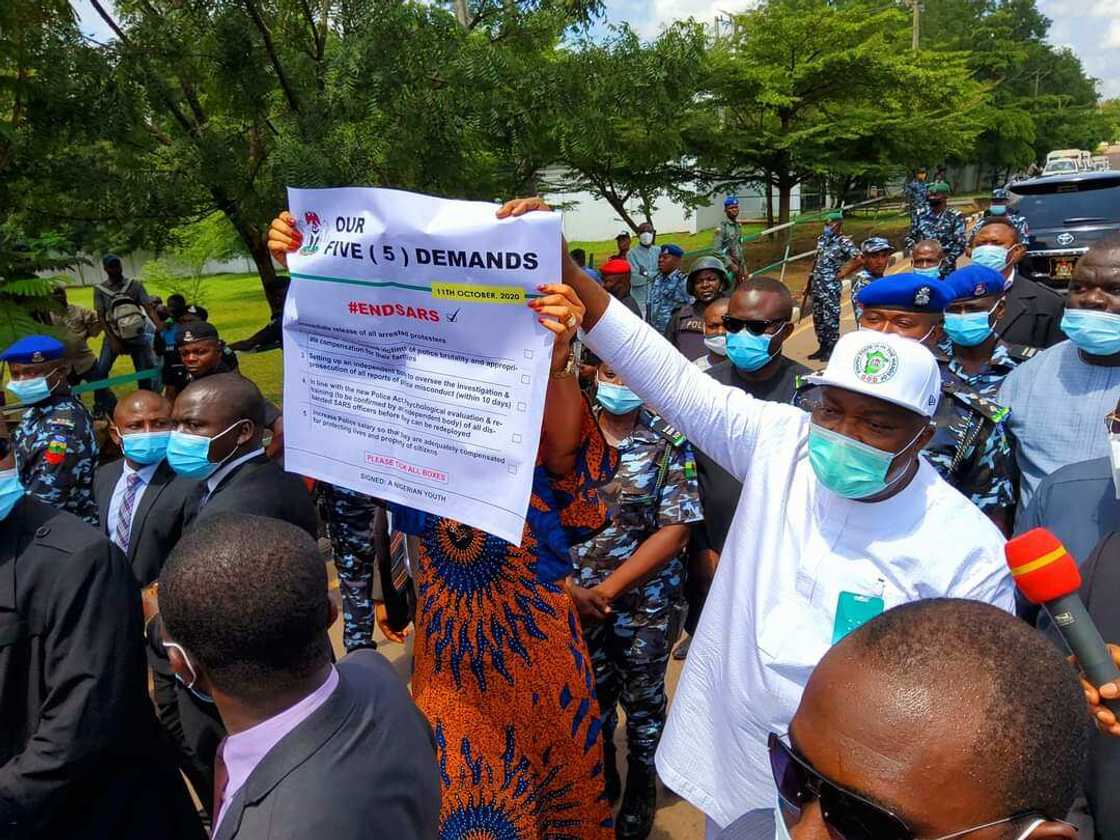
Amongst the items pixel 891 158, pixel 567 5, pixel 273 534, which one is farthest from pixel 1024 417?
pixel 891 158

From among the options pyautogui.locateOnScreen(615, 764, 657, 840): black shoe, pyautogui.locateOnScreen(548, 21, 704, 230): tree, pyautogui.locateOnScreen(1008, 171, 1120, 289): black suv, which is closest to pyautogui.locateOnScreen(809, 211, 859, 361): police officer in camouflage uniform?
pyautogui.locateOnScreen(1008, 171, 1120, 289): black suv

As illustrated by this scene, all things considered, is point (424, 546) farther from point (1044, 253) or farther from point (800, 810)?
point (1044, 253)

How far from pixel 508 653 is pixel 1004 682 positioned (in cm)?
147

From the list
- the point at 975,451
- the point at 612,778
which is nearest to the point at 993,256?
the point at 975,451

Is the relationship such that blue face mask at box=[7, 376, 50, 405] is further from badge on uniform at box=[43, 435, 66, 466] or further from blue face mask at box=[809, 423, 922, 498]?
blue face mask at box=[809, 423, 922, 498]

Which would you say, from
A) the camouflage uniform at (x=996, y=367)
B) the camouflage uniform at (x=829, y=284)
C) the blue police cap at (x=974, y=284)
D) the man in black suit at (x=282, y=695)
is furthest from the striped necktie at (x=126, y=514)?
the camouflage uniform at (x=829, y=284)

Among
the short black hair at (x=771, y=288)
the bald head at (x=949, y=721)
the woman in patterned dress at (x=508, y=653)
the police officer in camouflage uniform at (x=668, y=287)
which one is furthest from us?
the police officer in camouflage uniform at (x=668, y=287)

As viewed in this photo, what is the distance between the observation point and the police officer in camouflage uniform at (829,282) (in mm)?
9820

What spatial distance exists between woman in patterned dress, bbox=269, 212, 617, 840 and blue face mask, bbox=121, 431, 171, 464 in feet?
4.89

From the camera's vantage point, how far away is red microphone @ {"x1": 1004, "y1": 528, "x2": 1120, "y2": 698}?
142 cm

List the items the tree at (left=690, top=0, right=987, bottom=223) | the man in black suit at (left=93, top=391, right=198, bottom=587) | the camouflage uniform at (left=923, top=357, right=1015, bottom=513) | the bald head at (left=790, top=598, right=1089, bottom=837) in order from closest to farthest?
the bald head at (left=790, top=598, right=1089, bottom=837) → the camouflage uniform at (left=923, top=357, right=1015, bottom=513) → the man in black suit at (left=93, top=391, right=198, bottom=587) → the tree at (left=690, top=0, right=987, bottom=223)

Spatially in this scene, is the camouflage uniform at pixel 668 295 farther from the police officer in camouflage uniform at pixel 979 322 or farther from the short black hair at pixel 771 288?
the short black hair at pixel 771 288

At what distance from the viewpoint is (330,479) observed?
7.52 feet

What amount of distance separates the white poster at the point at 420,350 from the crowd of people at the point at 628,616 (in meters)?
0.10
